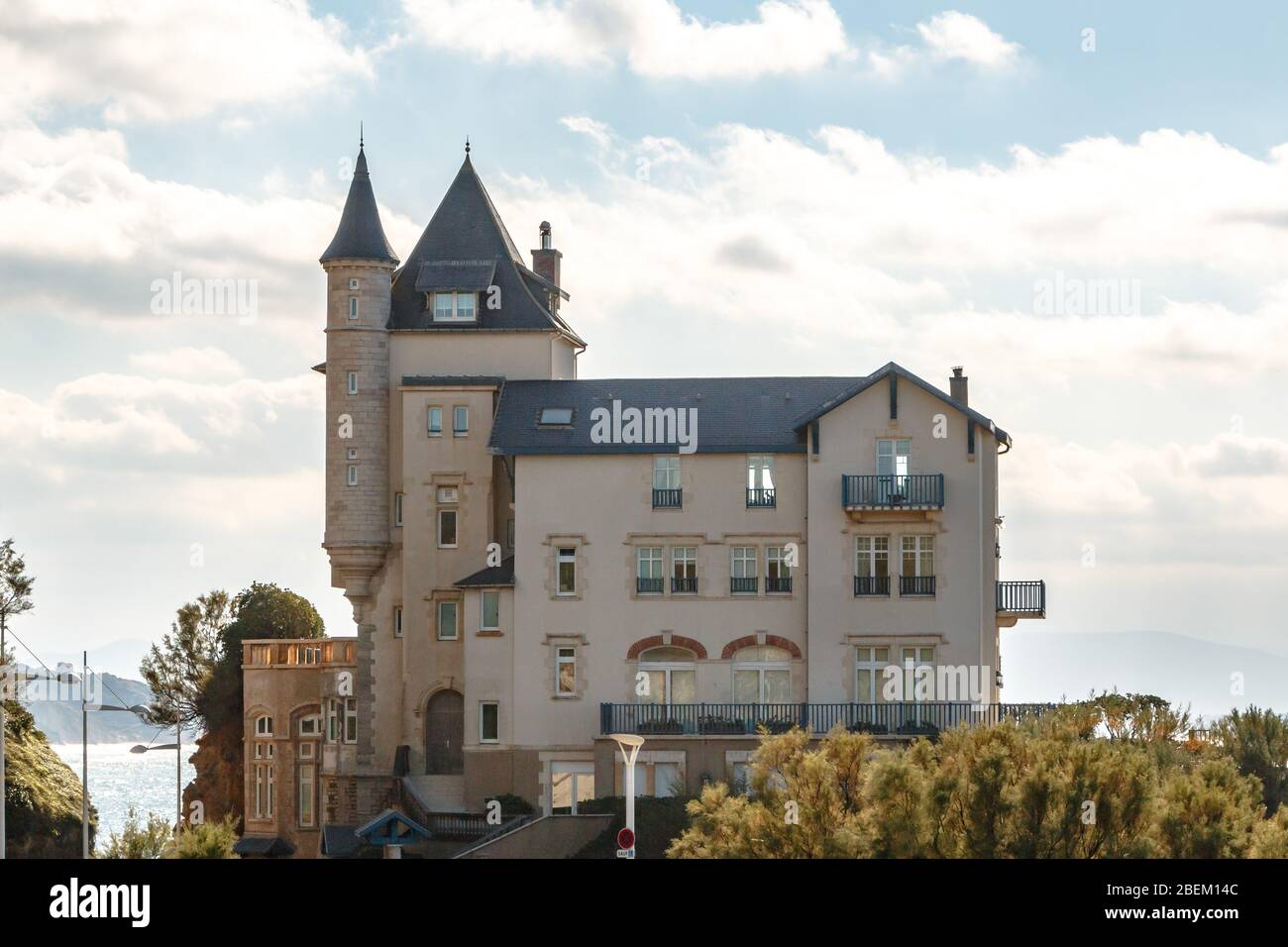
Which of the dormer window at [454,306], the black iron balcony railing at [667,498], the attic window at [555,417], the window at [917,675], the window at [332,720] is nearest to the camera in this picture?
the window at [917,675]

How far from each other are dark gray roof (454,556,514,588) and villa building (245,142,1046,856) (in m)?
0.16

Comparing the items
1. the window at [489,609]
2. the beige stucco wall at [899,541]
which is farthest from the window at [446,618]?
the beige stucco wall at [899,541]

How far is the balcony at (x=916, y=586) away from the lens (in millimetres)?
59750

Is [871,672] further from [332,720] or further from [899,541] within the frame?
[332,720]

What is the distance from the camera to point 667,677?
60.3 m

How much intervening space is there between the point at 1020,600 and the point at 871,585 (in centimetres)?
495

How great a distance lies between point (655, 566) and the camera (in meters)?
60.9

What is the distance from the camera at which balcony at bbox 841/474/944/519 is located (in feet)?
196

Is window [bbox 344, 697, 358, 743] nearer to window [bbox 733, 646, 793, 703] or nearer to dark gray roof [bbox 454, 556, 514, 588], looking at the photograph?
dark gray roof [bbox 454, 556, 514, 588]

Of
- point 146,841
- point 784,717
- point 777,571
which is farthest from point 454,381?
point 146,841

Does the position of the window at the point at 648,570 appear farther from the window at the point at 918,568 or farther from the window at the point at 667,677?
the window at the point at 918,568

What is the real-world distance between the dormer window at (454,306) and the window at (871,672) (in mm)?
17546

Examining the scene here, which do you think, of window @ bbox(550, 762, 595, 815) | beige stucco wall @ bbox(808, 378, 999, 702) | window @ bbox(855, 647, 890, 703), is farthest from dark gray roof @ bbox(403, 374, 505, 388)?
window @ bbox(855, 647, 890, 703)

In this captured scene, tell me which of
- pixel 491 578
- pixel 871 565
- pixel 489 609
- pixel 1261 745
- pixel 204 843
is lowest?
pixel 204 843
